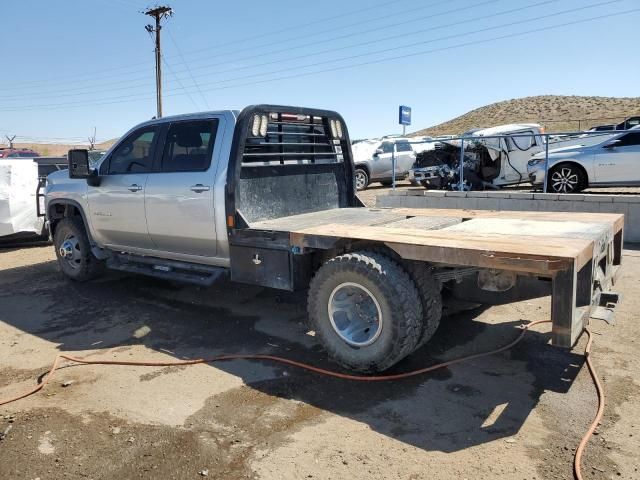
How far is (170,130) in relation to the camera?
5801mm

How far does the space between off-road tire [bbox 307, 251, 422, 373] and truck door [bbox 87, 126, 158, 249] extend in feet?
9.05

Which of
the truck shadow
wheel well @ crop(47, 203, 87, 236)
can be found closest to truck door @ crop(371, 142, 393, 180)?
the truck shadow

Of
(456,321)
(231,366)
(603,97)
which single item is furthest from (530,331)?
(603,97)

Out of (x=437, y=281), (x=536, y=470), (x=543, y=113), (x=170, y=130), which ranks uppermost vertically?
(x=543, y=113)

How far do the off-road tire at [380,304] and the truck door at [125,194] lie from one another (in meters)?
2.76

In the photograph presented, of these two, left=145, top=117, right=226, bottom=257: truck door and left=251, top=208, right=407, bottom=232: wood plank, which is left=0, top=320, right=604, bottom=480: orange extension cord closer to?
left=251, top=208, right=407, bottom=232: wood plank

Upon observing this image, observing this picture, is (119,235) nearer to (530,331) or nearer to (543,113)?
(530,331)

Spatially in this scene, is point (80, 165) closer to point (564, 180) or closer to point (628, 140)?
point (564, 180)

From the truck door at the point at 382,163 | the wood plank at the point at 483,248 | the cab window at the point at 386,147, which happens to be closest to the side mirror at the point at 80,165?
the wood plank at the point at 483,248

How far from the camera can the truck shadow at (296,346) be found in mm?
3475

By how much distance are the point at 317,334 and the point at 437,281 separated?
1.03 m

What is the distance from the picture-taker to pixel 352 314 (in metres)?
4.19

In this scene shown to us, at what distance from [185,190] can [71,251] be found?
2.69 m

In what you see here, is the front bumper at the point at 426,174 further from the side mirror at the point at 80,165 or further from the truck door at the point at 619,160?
the side mirror at the point at 80,165
